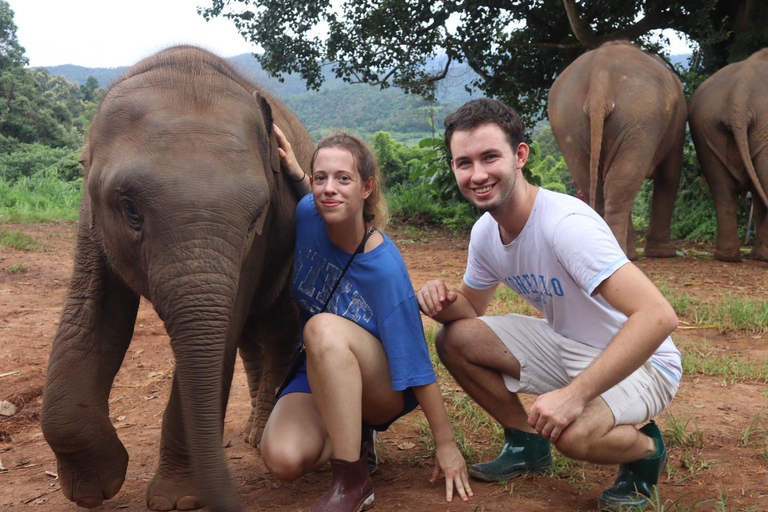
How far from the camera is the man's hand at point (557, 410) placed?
2473 mm

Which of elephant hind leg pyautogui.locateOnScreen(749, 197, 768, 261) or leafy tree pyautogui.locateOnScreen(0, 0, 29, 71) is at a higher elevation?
leafy tree pyautogui.locateOnScreen(0, 0, 29, 71)

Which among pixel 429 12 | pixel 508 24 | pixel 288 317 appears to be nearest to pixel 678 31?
pixel 508 24

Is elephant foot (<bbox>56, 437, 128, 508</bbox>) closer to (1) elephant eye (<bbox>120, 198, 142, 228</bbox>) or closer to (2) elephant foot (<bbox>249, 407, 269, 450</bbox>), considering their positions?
(2) elephant foot (<bbox>249, 407, 269, 450</bbox>)

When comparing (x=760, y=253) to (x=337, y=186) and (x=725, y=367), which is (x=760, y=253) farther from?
(x=337, y=186)

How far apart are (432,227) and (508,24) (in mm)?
3191

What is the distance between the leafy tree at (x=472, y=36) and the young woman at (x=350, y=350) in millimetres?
8850

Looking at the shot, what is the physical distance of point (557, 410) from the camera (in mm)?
2473

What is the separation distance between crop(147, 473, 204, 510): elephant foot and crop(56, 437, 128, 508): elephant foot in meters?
0.19

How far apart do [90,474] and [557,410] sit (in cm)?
179

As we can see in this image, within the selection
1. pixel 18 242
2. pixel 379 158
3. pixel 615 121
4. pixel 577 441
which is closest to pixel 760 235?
pixel 615 121

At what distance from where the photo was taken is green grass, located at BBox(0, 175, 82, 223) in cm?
1248

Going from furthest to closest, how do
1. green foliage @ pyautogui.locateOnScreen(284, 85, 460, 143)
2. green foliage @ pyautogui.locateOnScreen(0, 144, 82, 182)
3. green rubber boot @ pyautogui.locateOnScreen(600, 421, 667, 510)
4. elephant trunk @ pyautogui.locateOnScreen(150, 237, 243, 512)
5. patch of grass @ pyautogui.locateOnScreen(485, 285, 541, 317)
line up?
green foliage @ pyautogui.locateOnScreen(284, 85, 460, 143), green foliage @ pyautogui.locateOnScreen(0, 144, 82, 182), patch of grass @ pyautogui.locateOnScreen(485, 285, 541, 317), green rubber boot @ pyautogui.locateOnScreen(600, 421, 667, 510), elephant trunk @ pyautogui.locateOnScreen(150, 237, 243, 512)

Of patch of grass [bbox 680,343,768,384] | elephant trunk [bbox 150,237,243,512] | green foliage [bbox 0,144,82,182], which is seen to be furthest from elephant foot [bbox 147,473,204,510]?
green foliage [bbox 0,144,82,182]

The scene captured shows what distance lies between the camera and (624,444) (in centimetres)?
271
